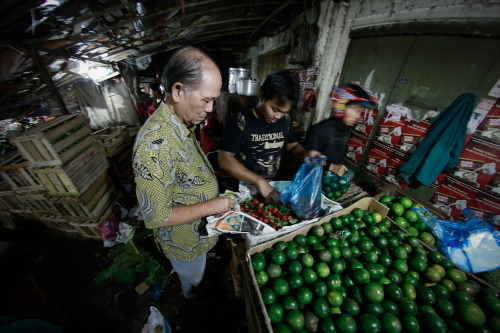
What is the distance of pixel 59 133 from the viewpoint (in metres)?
2.61

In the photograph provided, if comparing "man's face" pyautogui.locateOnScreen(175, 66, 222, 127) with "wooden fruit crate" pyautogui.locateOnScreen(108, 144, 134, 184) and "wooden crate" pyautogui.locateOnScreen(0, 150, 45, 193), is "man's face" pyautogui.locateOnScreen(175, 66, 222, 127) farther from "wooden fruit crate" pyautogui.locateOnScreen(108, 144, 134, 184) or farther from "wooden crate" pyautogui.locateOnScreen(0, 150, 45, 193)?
"wooden fruit crate" pyautogui.locateOnScreen(108, 144, 134, 184)

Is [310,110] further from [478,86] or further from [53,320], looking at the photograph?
[53,320]

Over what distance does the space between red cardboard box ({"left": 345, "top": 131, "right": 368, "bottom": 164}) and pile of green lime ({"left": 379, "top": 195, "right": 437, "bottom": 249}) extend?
2.76m

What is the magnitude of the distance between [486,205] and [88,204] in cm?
672

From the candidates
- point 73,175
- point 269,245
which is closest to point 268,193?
point 269,245

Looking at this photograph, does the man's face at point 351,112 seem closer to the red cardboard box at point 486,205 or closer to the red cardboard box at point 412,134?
the red cardboard box at point 412,134

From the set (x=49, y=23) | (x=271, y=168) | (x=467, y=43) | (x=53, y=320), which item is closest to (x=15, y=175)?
(x=49, y=23)

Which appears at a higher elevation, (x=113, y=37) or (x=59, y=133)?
(x=113, y=37)

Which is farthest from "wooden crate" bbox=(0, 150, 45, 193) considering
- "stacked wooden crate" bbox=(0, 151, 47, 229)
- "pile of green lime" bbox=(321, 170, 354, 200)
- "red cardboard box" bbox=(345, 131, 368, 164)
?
"red cardboard box" bbox=(345, 131, 368, 164)

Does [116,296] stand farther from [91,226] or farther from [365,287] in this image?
[365,287]

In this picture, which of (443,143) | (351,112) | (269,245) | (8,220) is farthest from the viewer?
(8,220)

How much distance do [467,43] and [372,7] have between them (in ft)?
5.76

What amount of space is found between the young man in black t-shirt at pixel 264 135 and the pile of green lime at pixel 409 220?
3.10ft

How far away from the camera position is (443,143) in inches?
109
